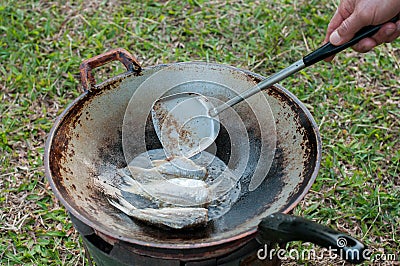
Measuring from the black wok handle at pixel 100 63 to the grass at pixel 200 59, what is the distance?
91 cm

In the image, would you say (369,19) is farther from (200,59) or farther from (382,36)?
(200,59)

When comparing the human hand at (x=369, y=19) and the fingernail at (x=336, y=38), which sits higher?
the human hand at (x=369, y=19)

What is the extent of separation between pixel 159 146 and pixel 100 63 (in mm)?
388

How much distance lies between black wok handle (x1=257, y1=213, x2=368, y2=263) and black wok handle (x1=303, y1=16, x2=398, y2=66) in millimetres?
595

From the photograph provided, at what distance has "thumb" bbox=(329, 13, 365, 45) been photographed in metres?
1.61

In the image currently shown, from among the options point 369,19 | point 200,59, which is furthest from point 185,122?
point 200,59

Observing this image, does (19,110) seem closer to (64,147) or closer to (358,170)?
(64,147)

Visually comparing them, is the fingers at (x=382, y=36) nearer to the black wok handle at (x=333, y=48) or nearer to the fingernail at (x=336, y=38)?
the black wok handle at (x=333, y=48)

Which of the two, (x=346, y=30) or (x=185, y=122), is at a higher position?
(x=346, y=30)

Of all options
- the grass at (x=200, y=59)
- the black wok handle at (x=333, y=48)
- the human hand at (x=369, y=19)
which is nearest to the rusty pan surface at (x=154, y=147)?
the black wok handle at (x=333, y=48)

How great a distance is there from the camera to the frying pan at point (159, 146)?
132 cm

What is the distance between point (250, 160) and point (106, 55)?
638 mm

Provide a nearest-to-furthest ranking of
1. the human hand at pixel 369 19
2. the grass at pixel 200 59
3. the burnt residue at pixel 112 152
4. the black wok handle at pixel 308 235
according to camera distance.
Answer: the black wok handle at pixel 308 235
the human hand at pixel 369 19
the burnt residue at pixel 112 152
the grass at pixel 200 59

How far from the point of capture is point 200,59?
122 inches
